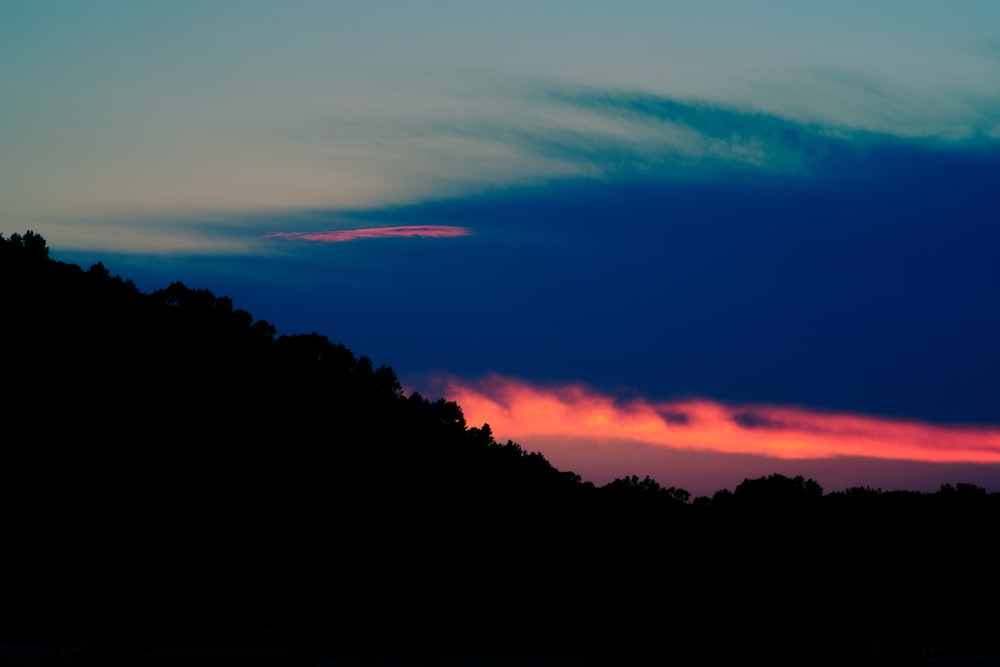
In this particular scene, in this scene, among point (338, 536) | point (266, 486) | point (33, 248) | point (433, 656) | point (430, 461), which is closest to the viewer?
point (433, 656)

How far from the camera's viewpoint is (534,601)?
59.8m

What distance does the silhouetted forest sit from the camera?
49.0 meters

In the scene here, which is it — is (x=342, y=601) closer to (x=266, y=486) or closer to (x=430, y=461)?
(x=266, y=486)

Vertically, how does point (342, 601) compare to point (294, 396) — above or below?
below

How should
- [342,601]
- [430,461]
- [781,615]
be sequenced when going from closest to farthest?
[781,615], [342,601], [430,461]

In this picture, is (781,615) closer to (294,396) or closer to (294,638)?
(294,638)

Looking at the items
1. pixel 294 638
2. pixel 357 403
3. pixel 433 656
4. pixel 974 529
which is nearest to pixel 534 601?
pixel 433 656

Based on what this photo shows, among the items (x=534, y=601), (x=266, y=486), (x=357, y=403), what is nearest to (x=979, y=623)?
(x=534, y=601)

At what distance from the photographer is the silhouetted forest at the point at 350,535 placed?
161 ft

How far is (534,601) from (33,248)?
157ft

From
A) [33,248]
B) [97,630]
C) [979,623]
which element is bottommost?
[97,630]

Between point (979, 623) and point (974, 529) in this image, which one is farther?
point (974, 529)

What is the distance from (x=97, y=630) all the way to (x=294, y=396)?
2686 cm

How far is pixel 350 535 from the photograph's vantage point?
63781mm
